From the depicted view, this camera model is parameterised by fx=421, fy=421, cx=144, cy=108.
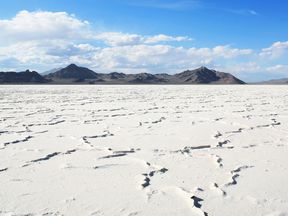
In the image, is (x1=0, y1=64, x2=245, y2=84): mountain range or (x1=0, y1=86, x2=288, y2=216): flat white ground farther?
(x1=0, y1=64, x2=245, y2=84): mountain range

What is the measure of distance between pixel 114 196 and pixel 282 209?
1131 mm

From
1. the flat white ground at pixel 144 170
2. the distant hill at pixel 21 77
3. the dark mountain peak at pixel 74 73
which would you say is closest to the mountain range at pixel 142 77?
the dark mountain peak at pixel 74 73

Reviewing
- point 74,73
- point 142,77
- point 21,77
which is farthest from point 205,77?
point 21,77

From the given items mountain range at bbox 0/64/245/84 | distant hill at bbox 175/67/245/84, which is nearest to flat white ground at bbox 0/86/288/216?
mountain range at bbox 0/64/245/84

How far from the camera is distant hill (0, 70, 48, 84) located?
62.8 meters

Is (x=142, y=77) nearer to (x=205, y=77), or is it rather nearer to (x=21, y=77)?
(x=205, y=77)

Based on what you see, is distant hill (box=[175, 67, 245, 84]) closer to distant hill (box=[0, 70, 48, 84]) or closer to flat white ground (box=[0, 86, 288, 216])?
distant hill (box=[0, 70, 48, 84])

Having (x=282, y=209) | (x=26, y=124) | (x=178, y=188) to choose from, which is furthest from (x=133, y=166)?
(x=26, y=124)

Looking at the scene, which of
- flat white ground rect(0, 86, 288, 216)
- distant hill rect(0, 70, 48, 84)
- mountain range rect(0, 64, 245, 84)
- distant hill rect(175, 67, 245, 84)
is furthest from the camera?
distant hill rect(175, 67, 245, 84)

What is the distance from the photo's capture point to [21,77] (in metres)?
65.8

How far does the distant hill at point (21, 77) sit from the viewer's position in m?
62.8

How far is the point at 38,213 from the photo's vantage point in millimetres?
2633

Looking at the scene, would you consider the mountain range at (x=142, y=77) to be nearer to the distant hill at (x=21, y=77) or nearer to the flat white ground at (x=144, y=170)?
the distant hill at (x=21, y=77)

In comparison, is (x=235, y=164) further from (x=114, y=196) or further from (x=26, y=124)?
(x=26, y=124)
